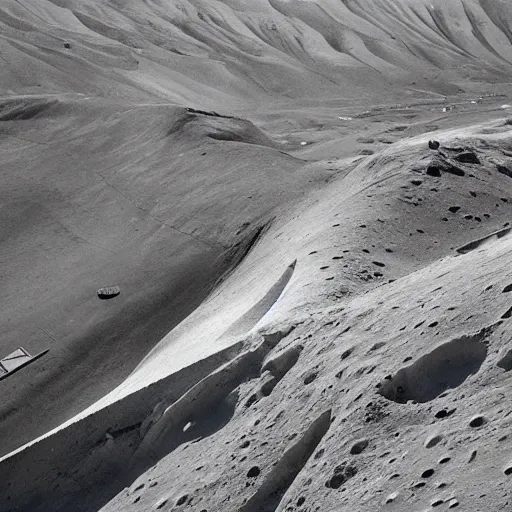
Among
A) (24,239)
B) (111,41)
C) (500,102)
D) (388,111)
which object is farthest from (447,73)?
(24,239)

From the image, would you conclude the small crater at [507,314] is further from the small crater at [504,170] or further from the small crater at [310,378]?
the small crater at [504,170]

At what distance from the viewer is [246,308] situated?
6.59 meters

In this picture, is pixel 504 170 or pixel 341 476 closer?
pixel 341 476

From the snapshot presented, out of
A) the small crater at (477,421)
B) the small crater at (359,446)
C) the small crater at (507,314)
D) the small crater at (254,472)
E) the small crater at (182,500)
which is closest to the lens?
the small crater at (477,421)

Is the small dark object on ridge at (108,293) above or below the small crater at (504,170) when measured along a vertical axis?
below

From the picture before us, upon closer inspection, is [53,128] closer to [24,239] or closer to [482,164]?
[24,239]

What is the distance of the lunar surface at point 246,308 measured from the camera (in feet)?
13.3

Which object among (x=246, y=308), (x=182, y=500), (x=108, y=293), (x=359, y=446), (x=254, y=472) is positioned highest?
(x=359, y=446)

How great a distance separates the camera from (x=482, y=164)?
870 centimetres

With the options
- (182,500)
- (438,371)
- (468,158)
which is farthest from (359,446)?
(468,158)

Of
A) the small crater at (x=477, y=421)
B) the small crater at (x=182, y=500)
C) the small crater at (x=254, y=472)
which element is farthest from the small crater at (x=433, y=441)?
the small crater at (x=182, y=500)

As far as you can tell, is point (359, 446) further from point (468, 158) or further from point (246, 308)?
point (468, 158)

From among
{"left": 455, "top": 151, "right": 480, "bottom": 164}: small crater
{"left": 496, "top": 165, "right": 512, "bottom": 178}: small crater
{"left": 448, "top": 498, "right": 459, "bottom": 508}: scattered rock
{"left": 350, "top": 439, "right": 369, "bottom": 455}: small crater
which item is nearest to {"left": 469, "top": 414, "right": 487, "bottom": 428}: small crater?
{"left": 448, "top": 498, "right": 459, "bottom": 508}: scattered rock

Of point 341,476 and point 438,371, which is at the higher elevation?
point 438,371
